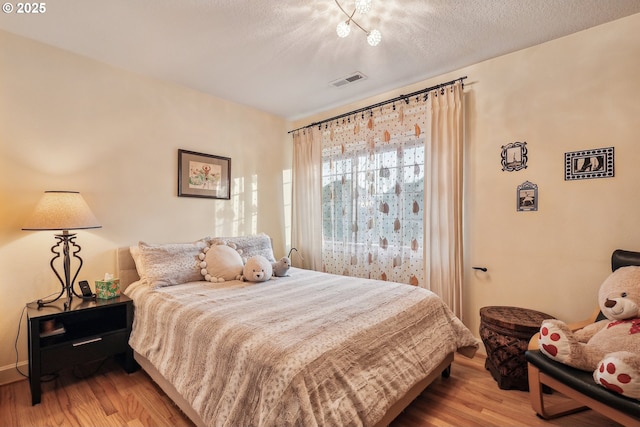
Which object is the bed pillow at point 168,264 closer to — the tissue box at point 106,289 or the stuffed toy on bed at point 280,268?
the tissue box at point 106,289

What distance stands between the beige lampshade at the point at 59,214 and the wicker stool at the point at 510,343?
310 centimetres

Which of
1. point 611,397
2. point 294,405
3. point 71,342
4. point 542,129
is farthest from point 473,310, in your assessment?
point 71,342

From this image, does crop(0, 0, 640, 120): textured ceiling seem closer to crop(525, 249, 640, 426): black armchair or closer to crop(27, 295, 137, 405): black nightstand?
crop(525, 249, 640, 426): black armchair

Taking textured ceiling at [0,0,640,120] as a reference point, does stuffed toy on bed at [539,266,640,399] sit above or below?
below

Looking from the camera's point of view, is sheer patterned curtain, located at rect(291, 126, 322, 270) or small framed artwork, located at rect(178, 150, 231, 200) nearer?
small framed artwork, located at rect(178, 150, 231, 200)

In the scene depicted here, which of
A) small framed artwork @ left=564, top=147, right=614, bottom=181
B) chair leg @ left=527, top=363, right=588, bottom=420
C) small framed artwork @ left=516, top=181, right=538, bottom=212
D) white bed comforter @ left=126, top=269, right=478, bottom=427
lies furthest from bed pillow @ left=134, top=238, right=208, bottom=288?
small framed artwork @ left=564, top=147, right=614, bottom=181

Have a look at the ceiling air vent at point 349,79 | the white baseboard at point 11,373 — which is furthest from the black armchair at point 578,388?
the white baseboard at point 11,373

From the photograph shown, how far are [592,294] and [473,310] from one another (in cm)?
84

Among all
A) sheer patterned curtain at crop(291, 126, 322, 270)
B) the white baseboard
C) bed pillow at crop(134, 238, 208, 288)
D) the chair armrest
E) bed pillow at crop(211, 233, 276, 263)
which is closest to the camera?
the chair armrest

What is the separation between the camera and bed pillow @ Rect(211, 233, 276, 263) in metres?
3.00

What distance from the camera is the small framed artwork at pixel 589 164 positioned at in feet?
6.73

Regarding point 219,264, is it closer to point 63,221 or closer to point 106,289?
point 106,289

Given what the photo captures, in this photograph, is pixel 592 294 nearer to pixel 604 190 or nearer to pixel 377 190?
pixel 604 190

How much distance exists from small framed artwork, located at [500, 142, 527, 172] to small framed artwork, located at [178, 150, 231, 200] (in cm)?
285
